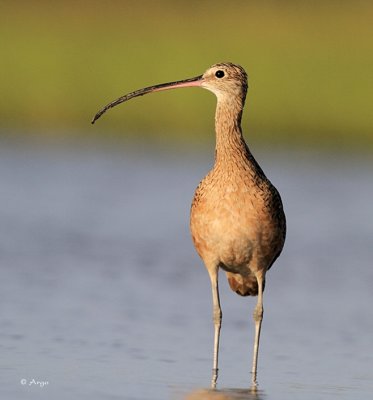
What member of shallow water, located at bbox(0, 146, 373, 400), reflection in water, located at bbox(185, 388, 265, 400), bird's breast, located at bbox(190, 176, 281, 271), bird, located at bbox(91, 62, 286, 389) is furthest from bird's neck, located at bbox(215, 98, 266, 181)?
reflection in water, located at bbox(185, 388, 265, 400)

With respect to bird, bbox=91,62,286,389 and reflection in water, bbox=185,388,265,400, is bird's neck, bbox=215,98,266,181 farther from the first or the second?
reflection in water, bbox=185,388,265,400

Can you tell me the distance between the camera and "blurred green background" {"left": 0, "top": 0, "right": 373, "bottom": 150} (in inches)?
887

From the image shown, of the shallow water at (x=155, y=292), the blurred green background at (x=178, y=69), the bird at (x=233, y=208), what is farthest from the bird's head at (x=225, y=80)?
the blurred green background at (x=178, y=69)

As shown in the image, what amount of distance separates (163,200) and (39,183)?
1.70 m

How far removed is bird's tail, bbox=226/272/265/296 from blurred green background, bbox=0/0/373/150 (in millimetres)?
11092

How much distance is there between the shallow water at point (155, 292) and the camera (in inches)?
346

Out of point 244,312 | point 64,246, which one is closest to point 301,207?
point 64,246

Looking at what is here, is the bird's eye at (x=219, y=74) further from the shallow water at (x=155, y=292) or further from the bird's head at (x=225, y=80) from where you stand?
the shallow water at (x=155, y=292)

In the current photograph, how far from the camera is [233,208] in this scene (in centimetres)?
938

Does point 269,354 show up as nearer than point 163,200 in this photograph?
Yes

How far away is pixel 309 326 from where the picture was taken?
1063cm

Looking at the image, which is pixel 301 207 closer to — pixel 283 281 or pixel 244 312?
pixel 283 281

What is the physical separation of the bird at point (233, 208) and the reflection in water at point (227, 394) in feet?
1.70

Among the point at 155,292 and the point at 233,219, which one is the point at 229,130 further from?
the point at 155,292
